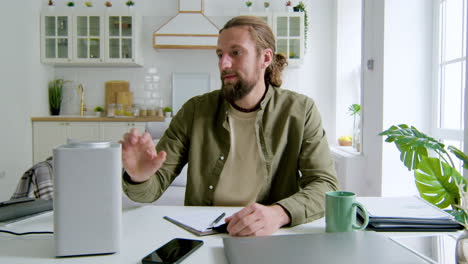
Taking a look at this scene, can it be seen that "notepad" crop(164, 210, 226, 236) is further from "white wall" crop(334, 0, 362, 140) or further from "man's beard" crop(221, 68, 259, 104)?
"white wall" crop(334, 0, 362, 140)

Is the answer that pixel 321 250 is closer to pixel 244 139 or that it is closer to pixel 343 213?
pixel 343 213

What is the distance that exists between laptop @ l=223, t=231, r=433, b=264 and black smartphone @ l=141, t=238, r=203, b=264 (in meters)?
0.07

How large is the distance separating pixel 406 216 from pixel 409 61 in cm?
225

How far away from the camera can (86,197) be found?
72cm

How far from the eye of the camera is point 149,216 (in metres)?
1.03

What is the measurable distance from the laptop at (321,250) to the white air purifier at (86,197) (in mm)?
241

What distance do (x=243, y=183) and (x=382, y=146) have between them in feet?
6.31

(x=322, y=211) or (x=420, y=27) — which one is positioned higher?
(x=420, y=27)

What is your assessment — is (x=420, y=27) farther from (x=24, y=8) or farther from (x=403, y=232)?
(x=24, y=8)

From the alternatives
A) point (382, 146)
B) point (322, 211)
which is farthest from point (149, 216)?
point (382, 146)

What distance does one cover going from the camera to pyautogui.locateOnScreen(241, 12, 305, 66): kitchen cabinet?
490 cm

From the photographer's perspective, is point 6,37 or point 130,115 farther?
point 130,115

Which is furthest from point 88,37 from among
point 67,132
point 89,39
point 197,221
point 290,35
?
point 197,221

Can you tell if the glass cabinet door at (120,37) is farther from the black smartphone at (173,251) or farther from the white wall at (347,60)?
the black smartphone at (173,251)
